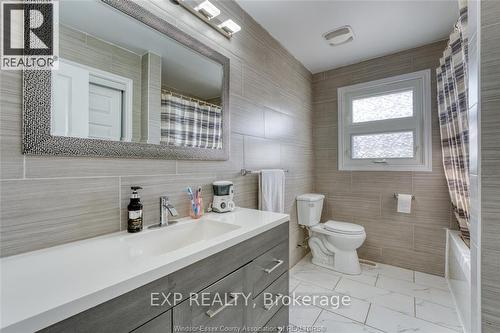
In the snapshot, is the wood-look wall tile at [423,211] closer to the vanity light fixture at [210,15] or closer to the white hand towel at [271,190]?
the white hand towel at [271,190]

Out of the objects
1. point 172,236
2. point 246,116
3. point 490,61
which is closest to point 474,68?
point 490,61

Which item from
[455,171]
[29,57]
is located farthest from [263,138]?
[455,171]

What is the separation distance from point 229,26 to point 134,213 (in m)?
1.36

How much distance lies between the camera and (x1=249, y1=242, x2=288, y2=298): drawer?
1.03 metres

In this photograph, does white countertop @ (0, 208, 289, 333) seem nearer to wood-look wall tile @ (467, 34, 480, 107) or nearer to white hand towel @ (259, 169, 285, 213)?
white hand towel @ (259, 169, 285, 213)

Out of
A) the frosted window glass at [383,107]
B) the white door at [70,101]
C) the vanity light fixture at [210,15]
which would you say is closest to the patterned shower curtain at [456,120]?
the frosted window glass at [383,107]

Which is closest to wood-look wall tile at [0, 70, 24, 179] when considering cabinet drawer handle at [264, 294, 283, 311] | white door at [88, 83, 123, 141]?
white door at [88, 83, 123, 141]

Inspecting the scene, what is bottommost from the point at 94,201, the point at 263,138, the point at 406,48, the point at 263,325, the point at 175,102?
the point at 263,325

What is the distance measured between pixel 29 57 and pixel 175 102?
61cm

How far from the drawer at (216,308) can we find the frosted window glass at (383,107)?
7.88 feet

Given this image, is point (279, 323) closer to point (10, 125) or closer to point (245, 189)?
point (245, 189)

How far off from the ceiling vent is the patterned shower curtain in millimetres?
764

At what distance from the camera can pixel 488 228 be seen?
2.60 ft

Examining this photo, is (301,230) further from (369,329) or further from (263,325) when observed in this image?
(263,325)
